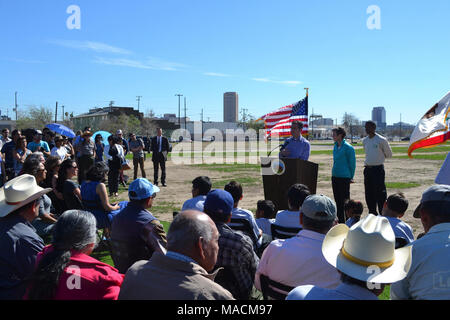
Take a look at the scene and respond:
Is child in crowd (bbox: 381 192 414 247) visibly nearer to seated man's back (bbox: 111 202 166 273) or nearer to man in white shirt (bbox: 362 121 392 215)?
seated man's back (bbox: 111 202 166 273)

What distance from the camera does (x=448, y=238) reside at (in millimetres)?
2332

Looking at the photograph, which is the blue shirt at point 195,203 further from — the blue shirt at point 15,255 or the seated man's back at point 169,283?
the seated man's back at point 169,283

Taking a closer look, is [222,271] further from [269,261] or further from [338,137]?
[338,137]

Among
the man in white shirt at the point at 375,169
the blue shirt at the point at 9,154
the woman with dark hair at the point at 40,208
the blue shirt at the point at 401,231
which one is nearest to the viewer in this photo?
the blue shirt at the point at 401,231

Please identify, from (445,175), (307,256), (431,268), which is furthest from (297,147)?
(431,268)

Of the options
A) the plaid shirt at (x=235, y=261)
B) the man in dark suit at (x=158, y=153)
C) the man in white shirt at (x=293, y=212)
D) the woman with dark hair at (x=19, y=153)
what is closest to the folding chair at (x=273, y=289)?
the plaid shirt at (x=235, y=261)

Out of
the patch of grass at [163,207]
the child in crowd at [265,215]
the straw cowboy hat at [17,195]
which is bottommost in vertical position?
the patch of grass at [163,207]

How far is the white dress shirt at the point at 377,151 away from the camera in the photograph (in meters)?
7.78

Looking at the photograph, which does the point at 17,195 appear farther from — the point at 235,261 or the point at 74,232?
the point at 235,261

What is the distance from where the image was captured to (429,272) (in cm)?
220

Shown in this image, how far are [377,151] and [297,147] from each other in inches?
73.4

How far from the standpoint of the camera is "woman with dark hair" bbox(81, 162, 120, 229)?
590 cm

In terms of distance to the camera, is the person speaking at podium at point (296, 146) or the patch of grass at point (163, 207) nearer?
the person speaking at podium at point (296, 146)

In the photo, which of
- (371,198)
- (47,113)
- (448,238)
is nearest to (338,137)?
(371,198)
